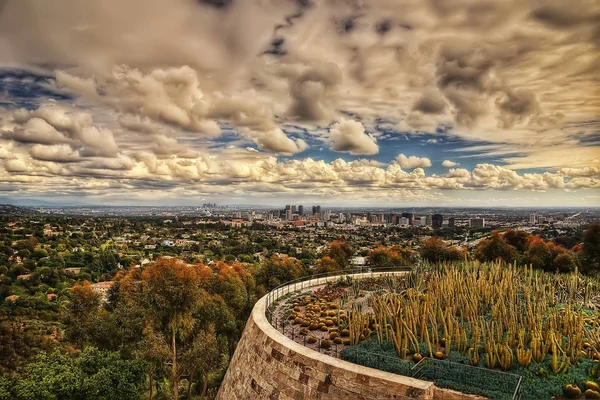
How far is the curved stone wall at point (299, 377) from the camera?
10625mm

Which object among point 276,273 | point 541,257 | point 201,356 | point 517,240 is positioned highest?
point 517,240

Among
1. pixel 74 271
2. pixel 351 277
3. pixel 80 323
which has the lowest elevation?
pixel 74 271

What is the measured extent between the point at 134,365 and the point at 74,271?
50.8 m

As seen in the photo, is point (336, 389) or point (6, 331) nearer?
point (336, 389)

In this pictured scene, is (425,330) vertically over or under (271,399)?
over

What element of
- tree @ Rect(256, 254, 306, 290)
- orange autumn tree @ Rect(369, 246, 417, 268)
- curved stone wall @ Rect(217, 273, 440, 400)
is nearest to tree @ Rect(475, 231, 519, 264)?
orange autumn tree @ Rect(369, 246, 417, 268)

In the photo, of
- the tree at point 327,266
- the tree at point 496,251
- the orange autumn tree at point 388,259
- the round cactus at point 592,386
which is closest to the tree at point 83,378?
the round cactus at point 592,386

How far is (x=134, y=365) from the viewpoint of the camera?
17.5 meters

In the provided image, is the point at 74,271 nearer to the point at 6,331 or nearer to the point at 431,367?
the point at 6,331

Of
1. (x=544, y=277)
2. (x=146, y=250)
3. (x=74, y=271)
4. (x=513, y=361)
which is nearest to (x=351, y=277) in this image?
(x=544, y=277)

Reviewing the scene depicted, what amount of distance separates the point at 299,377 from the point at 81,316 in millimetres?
19412

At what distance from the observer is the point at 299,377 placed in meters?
12.3

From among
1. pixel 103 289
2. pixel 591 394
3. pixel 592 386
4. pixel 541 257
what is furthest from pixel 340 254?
pixel 591 394

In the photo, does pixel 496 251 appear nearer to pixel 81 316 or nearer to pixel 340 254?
pixel 340 254
